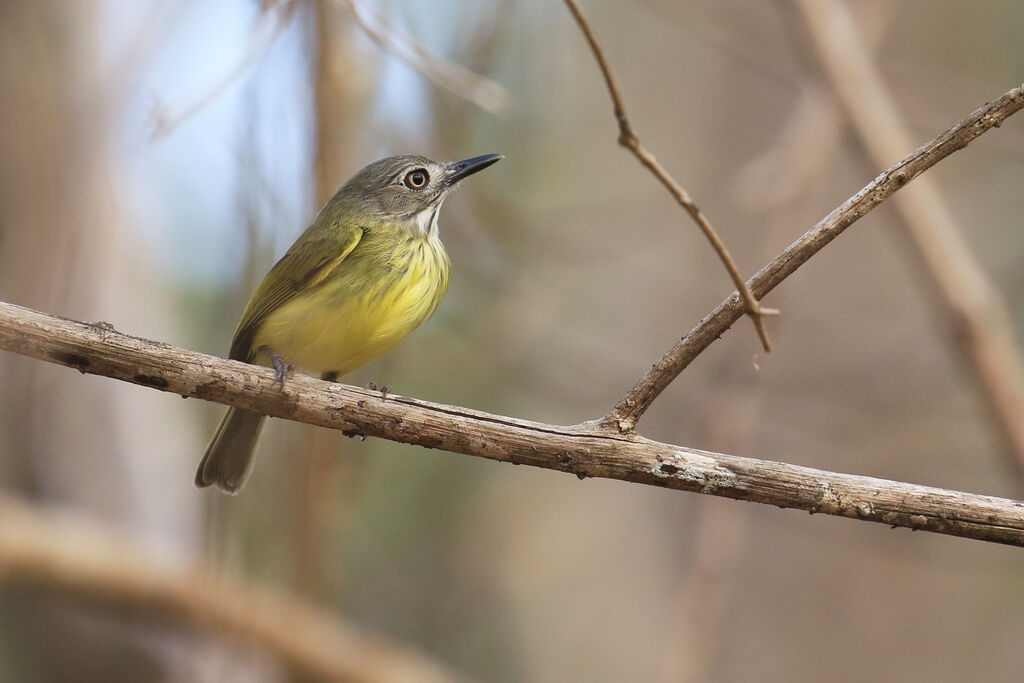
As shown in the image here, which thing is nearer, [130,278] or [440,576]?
[130,278]

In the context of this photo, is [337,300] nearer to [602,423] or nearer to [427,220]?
[427,220]

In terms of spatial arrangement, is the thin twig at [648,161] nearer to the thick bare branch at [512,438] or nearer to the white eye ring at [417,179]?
the thick bare branch at [512,438]

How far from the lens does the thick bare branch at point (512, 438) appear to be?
8.36ft

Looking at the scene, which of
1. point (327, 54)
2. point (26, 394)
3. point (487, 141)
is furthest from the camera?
point (487, 141)

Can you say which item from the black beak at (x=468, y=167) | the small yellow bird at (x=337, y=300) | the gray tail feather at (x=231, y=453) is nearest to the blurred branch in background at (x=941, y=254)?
the black beak at (x=468, y=167)

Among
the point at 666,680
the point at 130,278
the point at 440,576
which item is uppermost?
the point at 130,278

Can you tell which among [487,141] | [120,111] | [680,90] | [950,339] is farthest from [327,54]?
[680,90]

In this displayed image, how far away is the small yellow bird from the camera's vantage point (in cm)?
385

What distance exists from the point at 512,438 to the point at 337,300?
1.45 meters

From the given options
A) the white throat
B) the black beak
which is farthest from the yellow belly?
the black beak

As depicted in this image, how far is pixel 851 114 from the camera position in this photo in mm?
5496

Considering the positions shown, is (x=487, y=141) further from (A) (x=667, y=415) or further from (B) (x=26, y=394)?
(B) (x=26, y=394)

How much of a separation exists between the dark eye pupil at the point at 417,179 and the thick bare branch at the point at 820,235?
2.33 metres

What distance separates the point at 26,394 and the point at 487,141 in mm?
3470
